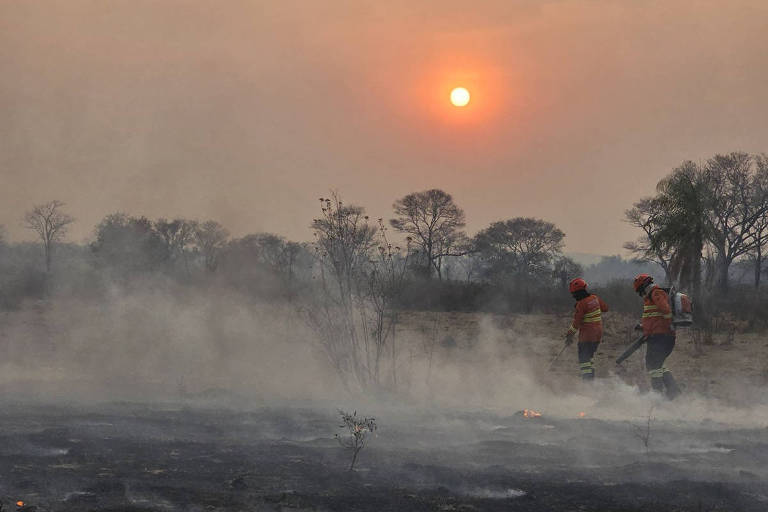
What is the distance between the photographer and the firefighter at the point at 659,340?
1093cm

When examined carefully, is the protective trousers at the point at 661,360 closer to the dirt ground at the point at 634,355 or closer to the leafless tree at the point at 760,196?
the dirt ground at the point at 634,355

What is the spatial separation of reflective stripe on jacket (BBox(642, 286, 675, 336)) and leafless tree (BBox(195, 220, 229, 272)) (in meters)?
11.5

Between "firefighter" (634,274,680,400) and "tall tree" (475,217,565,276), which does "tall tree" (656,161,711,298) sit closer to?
"firefighter" (634,274,680,400)

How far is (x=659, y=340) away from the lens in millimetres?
10945

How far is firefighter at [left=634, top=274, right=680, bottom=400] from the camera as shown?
1093 centimetres

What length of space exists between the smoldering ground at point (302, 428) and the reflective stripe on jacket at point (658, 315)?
0.93 meters

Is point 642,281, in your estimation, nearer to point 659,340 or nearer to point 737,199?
point 659,340

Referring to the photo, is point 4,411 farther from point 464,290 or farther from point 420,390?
point 464,290

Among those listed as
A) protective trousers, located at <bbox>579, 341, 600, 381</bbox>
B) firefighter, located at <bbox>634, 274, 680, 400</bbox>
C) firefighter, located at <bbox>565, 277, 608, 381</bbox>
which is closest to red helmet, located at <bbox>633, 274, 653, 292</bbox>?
firefighter, located at <bbox>634, 274, 680, 400</bbox>

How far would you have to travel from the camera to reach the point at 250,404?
11.5 meters

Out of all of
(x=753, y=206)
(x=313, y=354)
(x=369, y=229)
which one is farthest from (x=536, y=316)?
(x=753, y=206)

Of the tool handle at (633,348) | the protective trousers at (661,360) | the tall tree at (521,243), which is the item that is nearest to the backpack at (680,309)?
the protective trousers at (661,360)

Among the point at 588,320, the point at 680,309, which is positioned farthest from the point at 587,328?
the point at 680,309

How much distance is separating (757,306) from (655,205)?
4.12 meters
